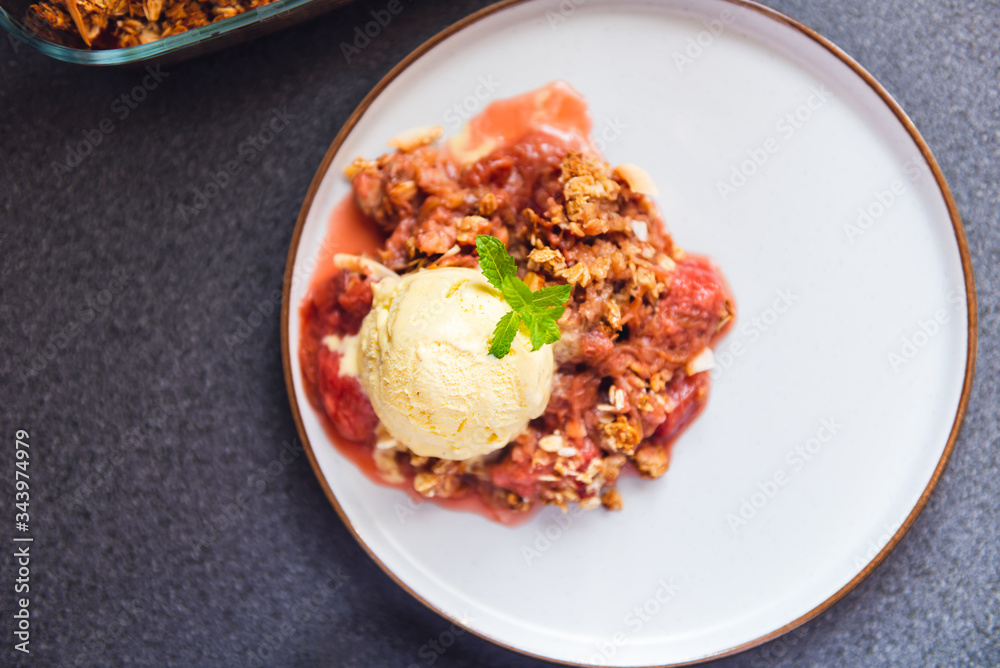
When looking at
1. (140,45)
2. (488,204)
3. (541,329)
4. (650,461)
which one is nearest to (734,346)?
(650,461)

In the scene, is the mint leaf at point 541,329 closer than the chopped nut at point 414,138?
Yes

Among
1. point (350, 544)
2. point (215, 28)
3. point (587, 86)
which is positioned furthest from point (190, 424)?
point (587, 86)

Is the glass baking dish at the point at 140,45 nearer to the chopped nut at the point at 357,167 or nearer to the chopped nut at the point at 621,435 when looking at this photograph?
the chopped nut at the point at 357,167

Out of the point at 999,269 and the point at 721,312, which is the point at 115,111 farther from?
the point at 999,269

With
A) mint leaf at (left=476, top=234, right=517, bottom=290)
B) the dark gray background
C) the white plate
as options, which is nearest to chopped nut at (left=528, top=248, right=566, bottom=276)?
mint leaf at (left=476, top=234, right=517, bottom=290)

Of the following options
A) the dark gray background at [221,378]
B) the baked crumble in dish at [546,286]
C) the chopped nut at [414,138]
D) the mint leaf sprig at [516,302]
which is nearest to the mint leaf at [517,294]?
the mint leaf sprig at [516,302]

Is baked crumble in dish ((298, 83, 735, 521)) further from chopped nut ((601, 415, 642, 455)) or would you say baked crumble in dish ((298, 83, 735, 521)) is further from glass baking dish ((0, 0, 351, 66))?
glass baking dish ((0, 0, 351, 66))

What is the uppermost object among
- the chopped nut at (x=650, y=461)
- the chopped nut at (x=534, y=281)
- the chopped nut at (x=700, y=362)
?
the chopped nut at (x=534, y=281)
